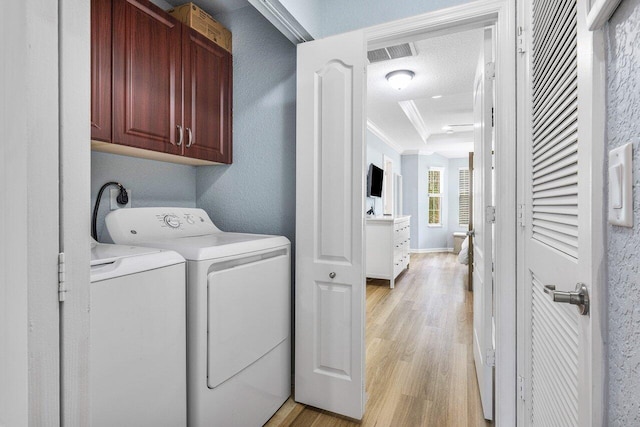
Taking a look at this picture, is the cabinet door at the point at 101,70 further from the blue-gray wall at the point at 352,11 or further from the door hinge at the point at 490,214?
the door hinge at the point at 490,214

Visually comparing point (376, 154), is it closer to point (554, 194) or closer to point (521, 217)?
point (521, 217)

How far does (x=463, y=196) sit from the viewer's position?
846cm

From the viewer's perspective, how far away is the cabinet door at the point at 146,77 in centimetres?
151

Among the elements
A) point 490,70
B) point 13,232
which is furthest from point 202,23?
point 13,232

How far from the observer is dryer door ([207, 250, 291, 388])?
1425mm

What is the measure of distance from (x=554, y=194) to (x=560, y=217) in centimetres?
8

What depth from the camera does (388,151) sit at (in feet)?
22.7

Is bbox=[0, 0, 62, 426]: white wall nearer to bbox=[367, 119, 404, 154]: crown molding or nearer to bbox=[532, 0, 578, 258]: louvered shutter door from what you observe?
bbox=[532, 0, 578, 258]: louvered shutter door

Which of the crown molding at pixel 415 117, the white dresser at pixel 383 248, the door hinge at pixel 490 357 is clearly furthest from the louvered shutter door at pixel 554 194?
the crown molding at pixel 415 117

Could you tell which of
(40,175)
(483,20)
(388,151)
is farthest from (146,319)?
(388,151)

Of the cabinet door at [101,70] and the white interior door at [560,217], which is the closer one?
the white interior door at [560,217]

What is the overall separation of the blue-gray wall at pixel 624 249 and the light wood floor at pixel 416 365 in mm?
1500

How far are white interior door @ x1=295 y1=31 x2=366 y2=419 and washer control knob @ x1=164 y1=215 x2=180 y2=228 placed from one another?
0.73m

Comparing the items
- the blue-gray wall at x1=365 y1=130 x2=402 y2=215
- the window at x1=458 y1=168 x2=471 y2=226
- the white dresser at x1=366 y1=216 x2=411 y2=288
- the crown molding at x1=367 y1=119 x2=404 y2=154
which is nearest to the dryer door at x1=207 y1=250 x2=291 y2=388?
the white dresser at x1=366 y1=216 x2=411 y2=288
